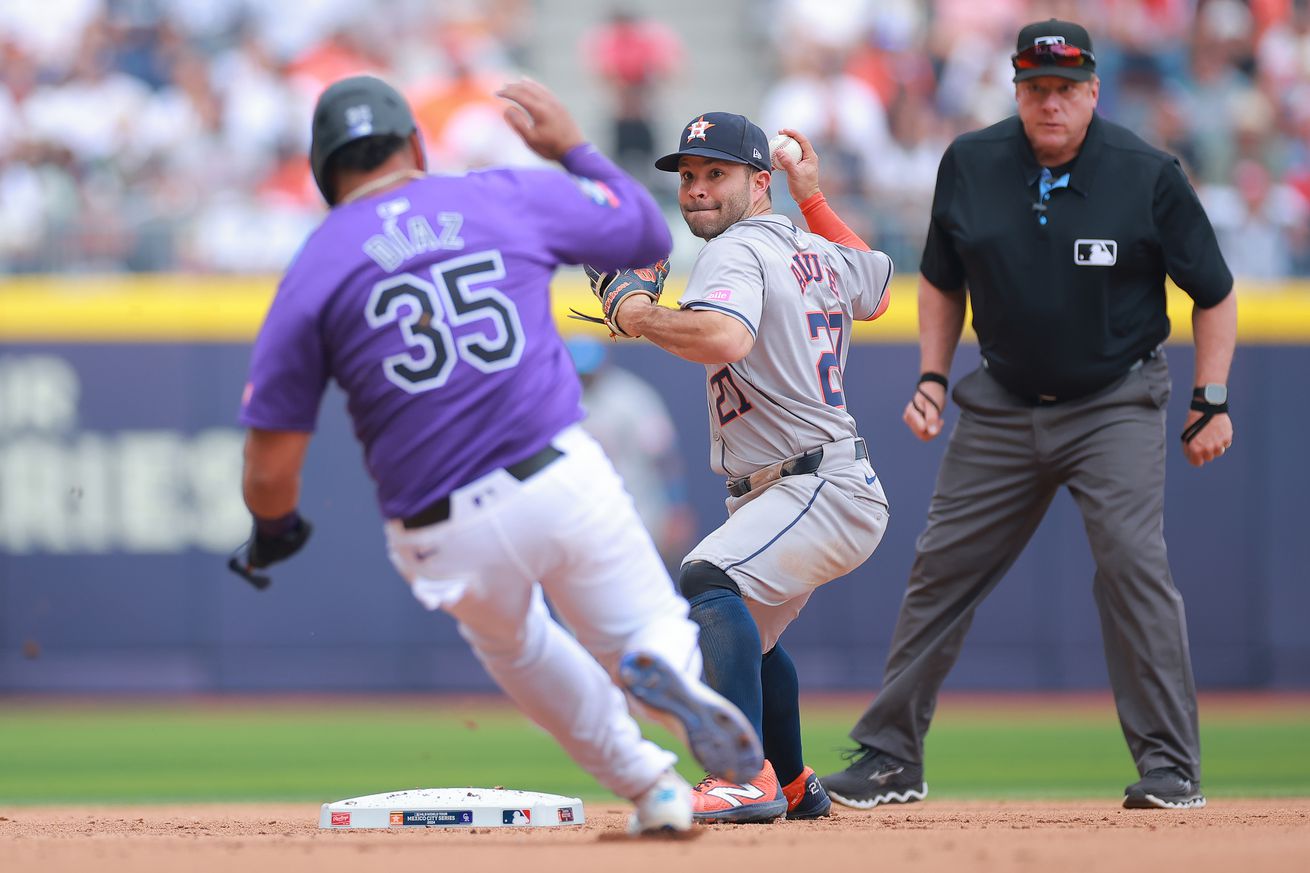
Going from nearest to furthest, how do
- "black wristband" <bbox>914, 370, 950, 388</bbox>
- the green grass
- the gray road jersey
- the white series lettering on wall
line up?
1. the gray road jersey
2. "black wristband" <bbox>914, 370, 950, 388</bbox>
3. the green grass
4. the white series lettering on wall

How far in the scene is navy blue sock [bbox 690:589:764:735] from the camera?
15.3ft

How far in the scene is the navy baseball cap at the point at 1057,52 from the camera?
521 cm

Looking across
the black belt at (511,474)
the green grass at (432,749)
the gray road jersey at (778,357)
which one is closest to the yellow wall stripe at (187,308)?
the green grass at (432,749)

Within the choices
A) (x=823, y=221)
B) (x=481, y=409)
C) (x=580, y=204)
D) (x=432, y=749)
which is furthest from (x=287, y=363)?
(x=432, y=749)

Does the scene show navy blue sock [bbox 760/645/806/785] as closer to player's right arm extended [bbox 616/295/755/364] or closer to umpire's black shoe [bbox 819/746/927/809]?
umpire's black shoe [bbox 819/746/927/809]

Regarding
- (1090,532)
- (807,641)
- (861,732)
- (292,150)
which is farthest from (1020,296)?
(292,150)

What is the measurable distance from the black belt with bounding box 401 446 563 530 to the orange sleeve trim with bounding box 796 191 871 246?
1974 millimetres

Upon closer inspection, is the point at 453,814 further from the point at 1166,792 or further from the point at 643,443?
the point at 643,443

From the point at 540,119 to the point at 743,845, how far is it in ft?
5.90

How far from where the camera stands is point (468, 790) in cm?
532

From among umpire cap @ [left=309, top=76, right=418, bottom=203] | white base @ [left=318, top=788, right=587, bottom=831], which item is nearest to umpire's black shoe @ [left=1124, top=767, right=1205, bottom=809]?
white base @ [left=318, top=788, right=587, bottom=831]

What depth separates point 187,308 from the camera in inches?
435

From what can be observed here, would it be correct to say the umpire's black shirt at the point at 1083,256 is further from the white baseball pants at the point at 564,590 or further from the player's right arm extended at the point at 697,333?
the white baseball pants at the point at 564,590

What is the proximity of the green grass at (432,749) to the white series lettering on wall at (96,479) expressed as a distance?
1113mm
